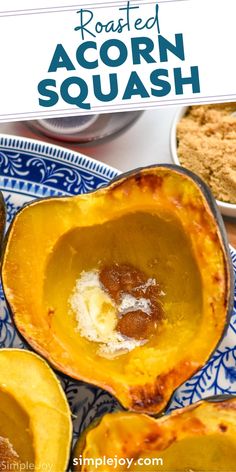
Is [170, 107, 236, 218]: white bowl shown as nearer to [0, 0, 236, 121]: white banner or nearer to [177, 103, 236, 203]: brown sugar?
[177, 103, 236, 203]: brown sugar

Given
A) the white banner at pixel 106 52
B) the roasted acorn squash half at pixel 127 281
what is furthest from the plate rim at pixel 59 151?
the roasted acorn squash half at pixel 127 281

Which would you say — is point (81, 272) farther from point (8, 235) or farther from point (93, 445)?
point (93, 445)

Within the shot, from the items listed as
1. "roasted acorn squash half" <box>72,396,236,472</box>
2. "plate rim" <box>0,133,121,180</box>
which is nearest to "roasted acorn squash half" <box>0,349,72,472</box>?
"roasted acorn squash half" <box>72,396,236,472</box>

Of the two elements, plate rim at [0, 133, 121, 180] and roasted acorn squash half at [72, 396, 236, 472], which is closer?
roasted acorn squash half at [72, 396, 236, 472]

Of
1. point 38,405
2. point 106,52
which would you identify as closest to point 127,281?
point 38,405

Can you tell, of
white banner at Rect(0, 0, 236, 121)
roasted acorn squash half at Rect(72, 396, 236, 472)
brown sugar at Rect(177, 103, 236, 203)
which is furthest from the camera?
brown sugar at Rect(177, 103, 236, 203)

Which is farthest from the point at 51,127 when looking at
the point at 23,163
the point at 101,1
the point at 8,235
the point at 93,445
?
the point at 93,445

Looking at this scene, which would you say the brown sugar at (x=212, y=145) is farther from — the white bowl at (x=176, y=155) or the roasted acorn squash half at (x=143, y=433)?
the roasted acorn squash half at (x=143, y=433)
